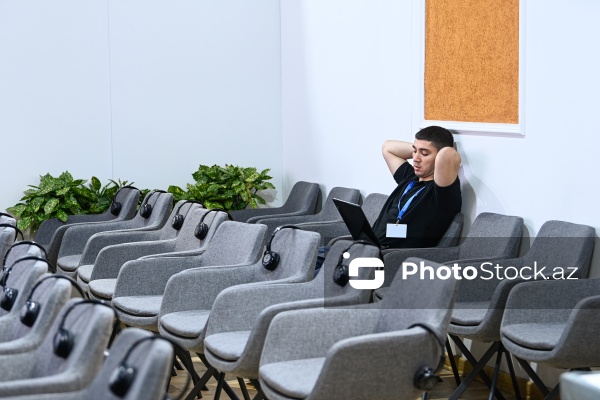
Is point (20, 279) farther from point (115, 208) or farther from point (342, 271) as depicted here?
point (115, 208)

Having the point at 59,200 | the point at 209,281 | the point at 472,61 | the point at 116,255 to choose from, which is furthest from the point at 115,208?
the point at 472,61

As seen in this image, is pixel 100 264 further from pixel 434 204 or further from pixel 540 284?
pixel 540 284

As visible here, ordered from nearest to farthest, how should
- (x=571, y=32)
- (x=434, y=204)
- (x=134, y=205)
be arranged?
(x=571, y=32) → (x=434, y=204) → (x=134, y=205)

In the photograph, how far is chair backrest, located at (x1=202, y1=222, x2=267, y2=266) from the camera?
5.23 m

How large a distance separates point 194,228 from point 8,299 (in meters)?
2.19

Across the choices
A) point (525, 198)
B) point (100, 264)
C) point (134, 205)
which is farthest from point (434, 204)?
point (134, 205)

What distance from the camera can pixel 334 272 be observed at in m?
4.44

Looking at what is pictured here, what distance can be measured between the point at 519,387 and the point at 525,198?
1.02m

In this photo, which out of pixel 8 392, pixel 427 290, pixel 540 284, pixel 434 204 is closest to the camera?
pixel 8 392

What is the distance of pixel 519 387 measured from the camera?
17.5 feet

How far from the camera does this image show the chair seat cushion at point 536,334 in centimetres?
423

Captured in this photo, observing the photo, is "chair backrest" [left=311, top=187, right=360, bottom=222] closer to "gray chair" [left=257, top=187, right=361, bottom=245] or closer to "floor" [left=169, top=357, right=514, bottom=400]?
"gray chair" [left=257, top=187, right=361, bottom=245]

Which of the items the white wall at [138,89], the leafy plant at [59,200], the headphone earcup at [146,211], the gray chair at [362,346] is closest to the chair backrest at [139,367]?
the gray chair at [362,346]

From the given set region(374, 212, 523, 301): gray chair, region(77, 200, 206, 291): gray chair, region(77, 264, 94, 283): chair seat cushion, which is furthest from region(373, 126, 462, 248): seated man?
region(77, 264, 94, 283): chair seat cushion
